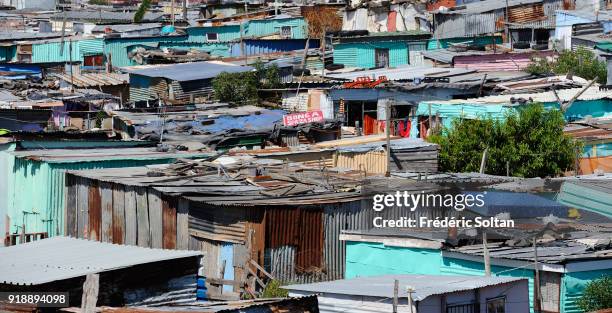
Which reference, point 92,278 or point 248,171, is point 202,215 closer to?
point 248,171

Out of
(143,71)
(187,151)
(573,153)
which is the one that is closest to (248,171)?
(187,151)

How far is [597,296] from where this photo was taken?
15039 millimetres

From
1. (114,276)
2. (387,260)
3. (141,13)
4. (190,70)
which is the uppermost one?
(141,13)

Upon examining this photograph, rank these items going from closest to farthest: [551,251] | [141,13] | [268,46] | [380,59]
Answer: [551,251] → [380,59] → [268,46] → [141,13]

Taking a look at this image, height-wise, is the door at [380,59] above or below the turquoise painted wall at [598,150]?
above

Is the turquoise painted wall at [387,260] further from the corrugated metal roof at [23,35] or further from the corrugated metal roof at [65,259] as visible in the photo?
the corrugated metal roof at [23,35]

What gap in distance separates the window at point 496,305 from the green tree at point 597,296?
1.66m

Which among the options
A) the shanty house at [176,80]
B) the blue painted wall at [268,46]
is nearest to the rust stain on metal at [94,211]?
the shanty house at [176,80]

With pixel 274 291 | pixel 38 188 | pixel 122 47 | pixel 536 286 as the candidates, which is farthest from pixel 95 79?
pixel 536 286

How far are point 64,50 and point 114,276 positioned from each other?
99.9ft

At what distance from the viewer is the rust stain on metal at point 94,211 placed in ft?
65.8

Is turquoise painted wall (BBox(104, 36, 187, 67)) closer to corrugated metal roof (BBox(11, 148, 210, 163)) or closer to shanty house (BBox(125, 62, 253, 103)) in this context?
shanty house (BBox(125, 62, 253, 103))

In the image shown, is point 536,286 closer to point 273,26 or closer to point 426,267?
point 426,267

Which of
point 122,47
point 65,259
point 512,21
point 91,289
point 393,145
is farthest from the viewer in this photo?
point 122,47
